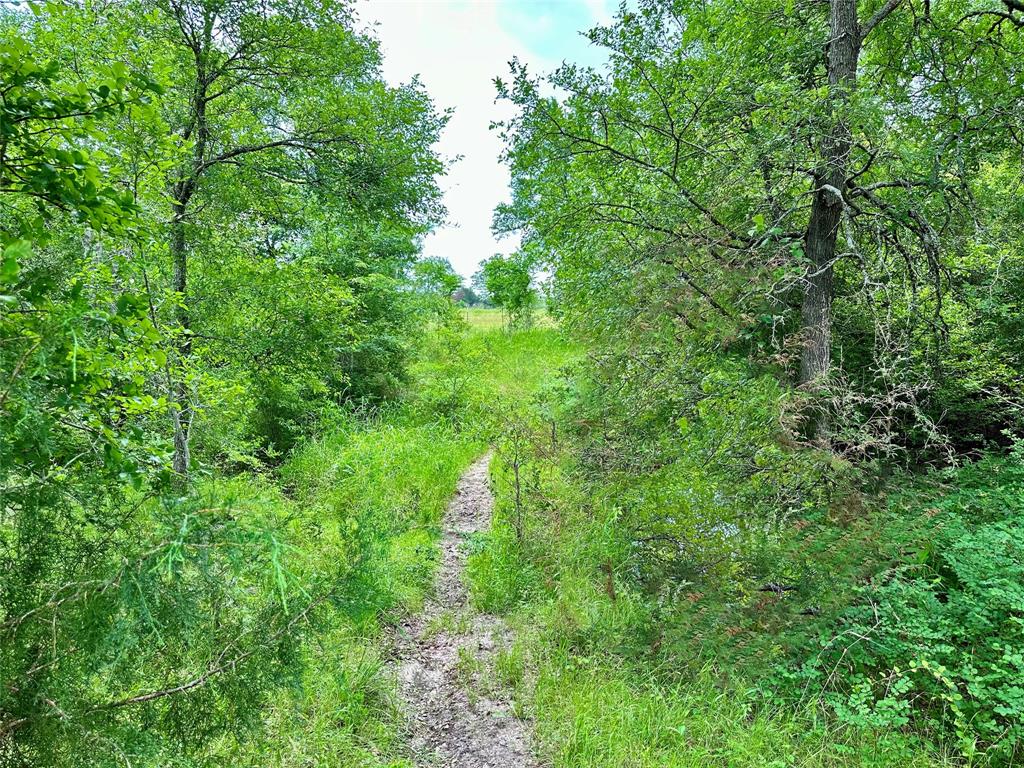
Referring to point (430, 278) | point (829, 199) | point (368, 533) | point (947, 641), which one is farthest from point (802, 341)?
point (430, 278)

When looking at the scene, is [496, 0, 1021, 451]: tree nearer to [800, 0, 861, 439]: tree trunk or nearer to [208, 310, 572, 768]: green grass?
[800, 0, 861, 439]: tree trunk

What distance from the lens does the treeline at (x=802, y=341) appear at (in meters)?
3.30

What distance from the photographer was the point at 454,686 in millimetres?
3846

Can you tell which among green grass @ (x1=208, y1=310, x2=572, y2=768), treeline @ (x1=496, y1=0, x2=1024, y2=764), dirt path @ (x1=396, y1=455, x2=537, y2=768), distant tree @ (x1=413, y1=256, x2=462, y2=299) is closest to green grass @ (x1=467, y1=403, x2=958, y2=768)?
treeline @ (x1=496, y1=0, x2=1024, y2=764)

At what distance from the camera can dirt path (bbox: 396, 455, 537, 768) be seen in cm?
326

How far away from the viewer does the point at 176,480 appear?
194 cm

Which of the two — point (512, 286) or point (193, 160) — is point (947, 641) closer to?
point (193, 160)

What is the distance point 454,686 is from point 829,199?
5.38m

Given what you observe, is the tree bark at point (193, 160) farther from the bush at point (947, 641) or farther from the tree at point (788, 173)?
the bush at point (947, 641)

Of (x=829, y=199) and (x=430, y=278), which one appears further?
(x=430, y=278)

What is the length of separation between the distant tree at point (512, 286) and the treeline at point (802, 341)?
620 inches

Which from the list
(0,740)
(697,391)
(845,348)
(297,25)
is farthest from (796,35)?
(0,740)

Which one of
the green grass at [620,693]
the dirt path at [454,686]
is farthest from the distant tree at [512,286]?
the dirt path at [454,686]

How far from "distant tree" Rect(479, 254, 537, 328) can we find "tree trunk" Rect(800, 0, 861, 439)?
16.5m
